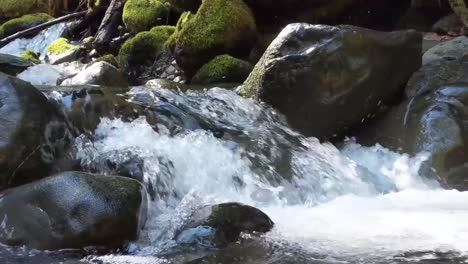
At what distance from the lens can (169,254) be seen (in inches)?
158

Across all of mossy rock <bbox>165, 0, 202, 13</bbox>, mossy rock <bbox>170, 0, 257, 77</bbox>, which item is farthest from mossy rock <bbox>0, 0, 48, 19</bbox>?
mossy rock <bbox>170, 0, 257, 77</bbox>

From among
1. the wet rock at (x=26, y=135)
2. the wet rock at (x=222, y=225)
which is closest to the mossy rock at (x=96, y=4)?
the wet rock at (x=26, y=135)

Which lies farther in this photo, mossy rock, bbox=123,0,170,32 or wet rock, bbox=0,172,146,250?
mossy rock, bbox=123,0,170,32

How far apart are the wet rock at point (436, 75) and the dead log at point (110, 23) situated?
618 cm

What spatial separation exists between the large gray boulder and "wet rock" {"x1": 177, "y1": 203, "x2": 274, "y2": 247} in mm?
2451

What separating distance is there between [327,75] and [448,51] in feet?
6.66

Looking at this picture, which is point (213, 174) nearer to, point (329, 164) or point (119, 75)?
point (329, 164)

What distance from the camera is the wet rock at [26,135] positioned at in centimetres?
482

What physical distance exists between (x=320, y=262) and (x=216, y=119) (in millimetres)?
3124

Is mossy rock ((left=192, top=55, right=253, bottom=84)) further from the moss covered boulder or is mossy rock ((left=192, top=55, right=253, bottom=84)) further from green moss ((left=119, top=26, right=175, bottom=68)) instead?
the moss covered boulder

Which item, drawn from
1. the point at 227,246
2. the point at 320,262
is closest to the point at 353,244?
the point at 320,262

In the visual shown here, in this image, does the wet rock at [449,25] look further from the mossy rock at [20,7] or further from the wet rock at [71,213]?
the mossy rock at [20,7]

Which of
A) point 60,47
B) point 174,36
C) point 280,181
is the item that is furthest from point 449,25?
point 60,47

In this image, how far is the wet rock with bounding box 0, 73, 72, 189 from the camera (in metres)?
4.82
